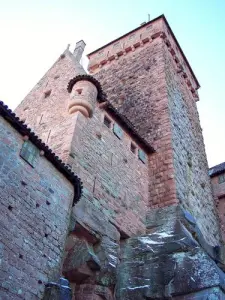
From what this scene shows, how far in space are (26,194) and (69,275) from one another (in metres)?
2.62

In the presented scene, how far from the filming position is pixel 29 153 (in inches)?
279

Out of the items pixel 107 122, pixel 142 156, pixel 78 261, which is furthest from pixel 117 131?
pixel 78 261

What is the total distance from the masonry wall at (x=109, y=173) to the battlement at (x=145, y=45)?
8.88 meters

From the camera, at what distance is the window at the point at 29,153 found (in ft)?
22.8

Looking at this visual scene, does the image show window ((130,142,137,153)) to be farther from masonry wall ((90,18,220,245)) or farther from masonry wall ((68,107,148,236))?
masonry wall ((90,18,220,245))

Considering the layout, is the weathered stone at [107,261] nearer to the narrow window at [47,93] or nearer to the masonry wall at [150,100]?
the masonry wall at [150,100]

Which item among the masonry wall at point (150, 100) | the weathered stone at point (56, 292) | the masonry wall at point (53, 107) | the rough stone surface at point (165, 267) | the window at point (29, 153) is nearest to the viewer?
the weathered stone at point (56, 292)

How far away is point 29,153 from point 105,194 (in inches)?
142

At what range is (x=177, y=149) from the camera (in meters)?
13.8

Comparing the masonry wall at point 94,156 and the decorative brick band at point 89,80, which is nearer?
the masonry wall at point 94,156

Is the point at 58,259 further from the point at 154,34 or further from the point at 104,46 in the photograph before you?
the point at 104,46

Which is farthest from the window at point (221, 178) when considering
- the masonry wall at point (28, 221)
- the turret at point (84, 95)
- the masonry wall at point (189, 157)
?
the masonry wall at point (28, 221)

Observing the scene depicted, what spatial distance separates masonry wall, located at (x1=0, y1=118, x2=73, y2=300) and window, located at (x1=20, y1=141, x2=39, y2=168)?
84 mm

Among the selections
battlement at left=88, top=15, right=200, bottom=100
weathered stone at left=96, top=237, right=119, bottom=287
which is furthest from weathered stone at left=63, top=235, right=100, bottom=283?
battlement at left=88, top=15, right=200, bottom=100
